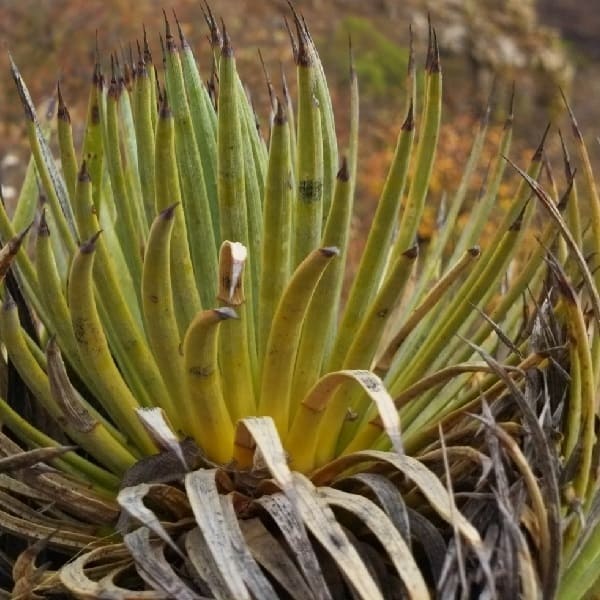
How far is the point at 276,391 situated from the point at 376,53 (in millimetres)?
8776

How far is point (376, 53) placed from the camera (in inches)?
384

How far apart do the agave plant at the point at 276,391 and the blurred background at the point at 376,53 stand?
3185mm

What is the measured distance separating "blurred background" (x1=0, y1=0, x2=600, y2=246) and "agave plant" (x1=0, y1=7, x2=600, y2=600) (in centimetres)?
319

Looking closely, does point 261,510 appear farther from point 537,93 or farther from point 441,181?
point 537,93

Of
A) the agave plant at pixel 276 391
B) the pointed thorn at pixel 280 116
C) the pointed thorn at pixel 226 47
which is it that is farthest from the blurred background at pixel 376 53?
the pointed thorn at pixel 280 116

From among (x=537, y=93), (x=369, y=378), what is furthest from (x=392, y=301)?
(x=537, y=93)

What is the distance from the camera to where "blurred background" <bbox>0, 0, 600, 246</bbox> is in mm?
7012

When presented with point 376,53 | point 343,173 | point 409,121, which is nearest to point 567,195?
point 409,121

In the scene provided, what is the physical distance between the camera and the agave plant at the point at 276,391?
3.67 ft

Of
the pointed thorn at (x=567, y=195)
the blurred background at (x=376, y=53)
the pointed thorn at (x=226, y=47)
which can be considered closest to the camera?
the pointed thorn at (x=226, y=47)

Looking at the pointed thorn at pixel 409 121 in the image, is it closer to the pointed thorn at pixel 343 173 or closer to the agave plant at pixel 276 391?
the agave plant at pixel 276 391

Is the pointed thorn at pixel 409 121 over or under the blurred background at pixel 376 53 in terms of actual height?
over

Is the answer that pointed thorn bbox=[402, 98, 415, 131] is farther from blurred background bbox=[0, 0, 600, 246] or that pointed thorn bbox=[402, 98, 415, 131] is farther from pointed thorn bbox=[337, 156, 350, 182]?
blurred background bbox=[0, 0, 600, 246]

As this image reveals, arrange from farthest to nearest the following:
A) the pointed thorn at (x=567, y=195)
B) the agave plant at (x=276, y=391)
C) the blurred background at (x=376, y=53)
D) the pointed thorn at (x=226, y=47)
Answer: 1. the blurred background at (x=376, y=53)
2. the pointed thorn at (x=567, y=195)
3. the pointed thorn at (x=226, y=47)
4. the agave plant at (x=276, y=391)
